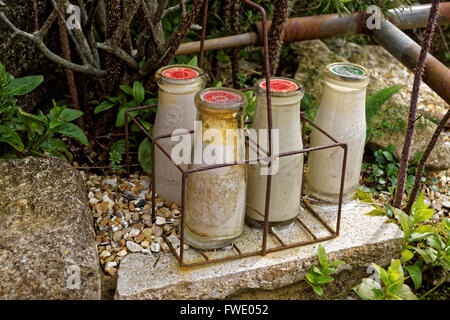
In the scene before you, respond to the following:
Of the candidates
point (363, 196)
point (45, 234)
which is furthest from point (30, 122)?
point (363, 196)

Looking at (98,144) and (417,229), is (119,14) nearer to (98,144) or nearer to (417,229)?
(98,144)

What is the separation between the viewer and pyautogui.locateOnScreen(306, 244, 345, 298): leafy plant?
164 cm

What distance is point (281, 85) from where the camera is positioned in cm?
163

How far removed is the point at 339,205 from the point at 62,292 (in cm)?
83

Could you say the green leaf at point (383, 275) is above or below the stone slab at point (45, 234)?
below

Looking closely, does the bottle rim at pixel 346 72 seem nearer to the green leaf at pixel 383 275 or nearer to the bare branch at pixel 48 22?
the green leaf at pixel 383 275

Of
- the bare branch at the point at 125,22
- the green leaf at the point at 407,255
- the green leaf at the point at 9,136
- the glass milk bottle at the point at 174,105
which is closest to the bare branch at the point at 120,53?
the bare branch at the point at 125,22

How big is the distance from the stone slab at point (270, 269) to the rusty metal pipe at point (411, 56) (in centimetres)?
47

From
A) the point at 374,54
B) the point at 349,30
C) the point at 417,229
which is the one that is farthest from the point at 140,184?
the point at 374,54

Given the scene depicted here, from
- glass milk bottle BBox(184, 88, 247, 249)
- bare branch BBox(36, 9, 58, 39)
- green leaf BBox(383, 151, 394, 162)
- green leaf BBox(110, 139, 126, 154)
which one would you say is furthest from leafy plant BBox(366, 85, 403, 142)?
bare branch BBox(36, 9, 58, 39)

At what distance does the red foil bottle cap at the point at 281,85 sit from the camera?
160 cm

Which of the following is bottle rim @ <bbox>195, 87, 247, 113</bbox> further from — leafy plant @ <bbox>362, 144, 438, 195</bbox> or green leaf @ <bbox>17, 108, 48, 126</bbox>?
leafy plant @ <bbox>362, 144, 438, 195</bbox>

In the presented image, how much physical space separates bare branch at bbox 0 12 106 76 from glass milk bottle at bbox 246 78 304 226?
689mm

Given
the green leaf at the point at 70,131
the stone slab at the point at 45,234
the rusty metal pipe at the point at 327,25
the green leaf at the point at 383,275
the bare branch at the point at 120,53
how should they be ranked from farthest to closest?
1. the rusty metal pipe at the point at 327,25
2. the bare branch at the point at 120,53
3. the green leaf at the point at 70,131
4. the green leaf at the point at 383,275
5. the stone slab at the point at 45,234
